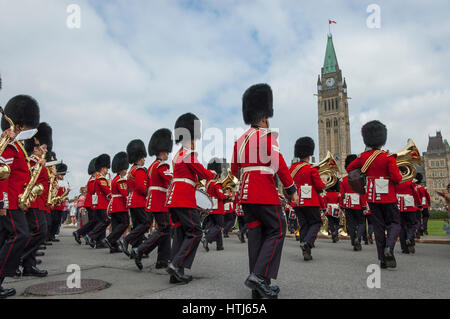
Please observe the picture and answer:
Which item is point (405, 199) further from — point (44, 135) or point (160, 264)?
point (44, 135)

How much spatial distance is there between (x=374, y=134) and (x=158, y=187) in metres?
3.83

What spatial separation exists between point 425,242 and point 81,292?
9404mm

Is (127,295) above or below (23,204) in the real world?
below

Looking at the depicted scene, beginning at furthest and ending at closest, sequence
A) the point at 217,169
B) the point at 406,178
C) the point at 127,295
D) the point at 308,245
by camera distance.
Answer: the point at 217,169 → the point at 406,178 → the point at 308,245 → the point at 127,295

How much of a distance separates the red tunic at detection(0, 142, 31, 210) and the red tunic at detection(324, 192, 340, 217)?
27.2 feet

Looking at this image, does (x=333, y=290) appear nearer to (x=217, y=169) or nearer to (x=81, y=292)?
(x=81, y=292)

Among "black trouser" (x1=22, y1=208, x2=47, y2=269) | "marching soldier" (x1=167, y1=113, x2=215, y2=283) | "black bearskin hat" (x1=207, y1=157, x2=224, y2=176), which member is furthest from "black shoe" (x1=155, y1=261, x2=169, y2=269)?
"black bearskin hat" (x1=207, y1=157, x2=224, y2=176)

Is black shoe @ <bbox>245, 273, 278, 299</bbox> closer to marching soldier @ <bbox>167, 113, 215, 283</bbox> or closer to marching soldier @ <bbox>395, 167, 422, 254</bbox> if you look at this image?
marching soldier @ <bbox>167, 113, 215, 283</bbox>

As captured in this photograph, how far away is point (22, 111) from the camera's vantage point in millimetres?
5281

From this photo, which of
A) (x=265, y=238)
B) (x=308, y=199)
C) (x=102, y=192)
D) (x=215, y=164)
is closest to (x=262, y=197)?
(x=265, y=238)

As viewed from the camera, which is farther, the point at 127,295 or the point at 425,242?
the point at 425,242

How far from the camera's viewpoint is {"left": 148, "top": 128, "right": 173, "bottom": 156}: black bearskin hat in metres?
6.89

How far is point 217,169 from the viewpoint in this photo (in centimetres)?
1221
